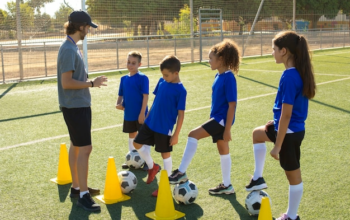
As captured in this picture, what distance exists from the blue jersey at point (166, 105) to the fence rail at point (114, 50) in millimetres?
11493

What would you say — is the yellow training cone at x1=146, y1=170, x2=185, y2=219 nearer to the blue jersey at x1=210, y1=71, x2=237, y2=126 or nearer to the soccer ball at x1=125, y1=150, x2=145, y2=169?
the blue jersey at x1=210, y1=71, x2=237, y2=126

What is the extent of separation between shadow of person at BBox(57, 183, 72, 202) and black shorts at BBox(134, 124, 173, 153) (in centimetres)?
99

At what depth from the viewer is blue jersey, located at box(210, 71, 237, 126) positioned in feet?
14.2

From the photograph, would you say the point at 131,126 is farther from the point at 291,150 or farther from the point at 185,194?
the point at 291,150

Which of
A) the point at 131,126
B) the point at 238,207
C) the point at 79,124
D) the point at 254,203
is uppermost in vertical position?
the point at 79,124

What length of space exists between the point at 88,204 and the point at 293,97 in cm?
224

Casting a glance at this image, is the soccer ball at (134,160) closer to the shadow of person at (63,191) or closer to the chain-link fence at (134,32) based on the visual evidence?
the shadow of person at (63,191)

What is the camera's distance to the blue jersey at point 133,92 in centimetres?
546

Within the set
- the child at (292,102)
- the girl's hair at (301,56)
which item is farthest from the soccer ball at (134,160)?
the girl's hair at (301,56)

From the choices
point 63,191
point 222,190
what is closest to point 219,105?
point 222,190

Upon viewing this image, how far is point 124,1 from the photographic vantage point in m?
19.1

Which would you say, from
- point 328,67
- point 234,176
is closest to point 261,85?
point 328,67

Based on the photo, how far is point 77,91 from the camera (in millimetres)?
4207

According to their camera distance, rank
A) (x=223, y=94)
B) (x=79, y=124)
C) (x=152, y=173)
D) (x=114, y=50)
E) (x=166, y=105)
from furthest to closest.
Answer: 1. (x=114, y=50)
2. (x=152, y=173)
3. (x=166, y=105)
4. (x=223, y=94)
5. (x=79, y=124)
